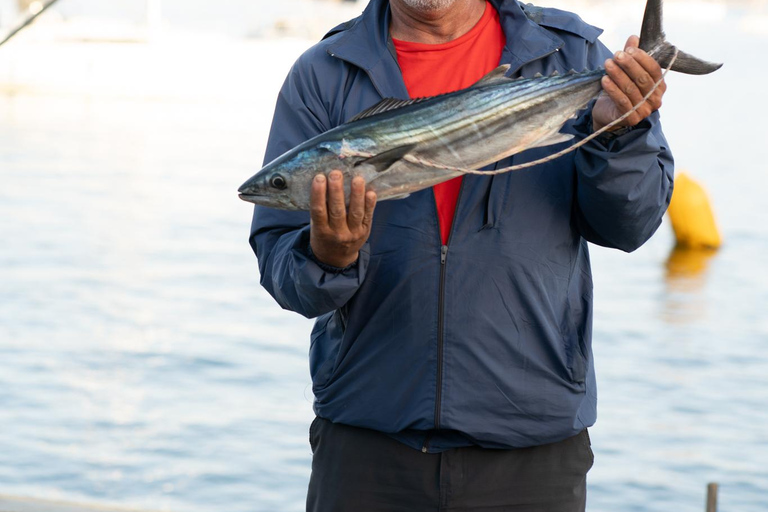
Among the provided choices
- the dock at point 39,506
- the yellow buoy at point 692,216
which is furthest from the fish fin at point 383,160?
the yellow buoy at point 692,216

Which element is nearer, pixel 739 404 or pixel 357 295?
pixel 357 295

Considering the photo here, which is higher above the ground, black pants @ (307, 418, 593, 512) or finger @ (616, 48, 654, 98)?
finger @ (616, 48, 654, 98)

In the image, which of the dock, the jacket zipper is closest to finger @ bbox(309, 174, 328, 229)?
the jacket zipper

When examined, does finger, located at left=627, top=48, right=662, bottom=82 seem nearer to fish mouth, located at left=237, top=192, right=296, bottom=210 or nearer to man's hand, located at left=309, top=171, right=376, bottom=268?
man's hand, located at left=309, top=171, right=376, bottom=268

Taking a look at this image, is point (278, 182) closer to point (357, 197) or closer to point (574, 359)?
point (357, 197)

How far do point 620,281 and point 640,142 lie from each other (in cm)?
1216

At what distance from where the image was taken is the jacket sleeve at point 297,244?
280cm

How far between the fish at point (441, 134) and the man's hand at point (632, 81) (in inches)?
4.2

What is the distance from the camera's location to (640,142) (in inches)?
109

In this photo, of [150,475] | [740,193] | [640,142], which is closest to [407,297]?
[640,142]

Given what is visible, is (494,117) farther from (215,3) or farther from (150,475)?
(215,3)

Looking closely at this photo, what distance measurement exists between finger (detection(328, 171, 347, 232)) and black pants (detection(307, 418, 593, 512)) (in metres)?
0.74

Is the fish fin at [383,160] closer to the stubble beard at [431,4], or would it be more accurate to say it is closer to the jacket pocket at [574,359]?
the stubble beard at [431,4]

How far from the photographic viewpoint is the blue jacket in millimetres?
2895
